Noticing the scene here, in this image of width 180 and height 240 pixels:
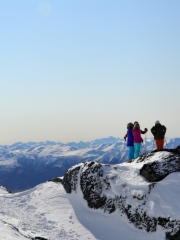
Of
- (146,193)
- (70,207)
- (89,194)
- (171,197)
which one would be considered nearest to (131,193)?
(146,193)

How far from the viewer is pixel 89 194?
18422 millimetres

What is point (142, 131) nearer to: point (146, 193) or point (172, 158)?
point (172, 158)

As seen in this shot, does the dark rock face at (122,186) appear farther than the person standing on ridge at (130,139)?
No

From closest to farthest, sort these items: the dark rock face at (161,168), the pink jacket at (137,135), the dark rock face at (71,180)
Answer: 1. the dark rock face at (161,168)
2. the dark rock face at (71,180)
3. the pink jacket at (137,135)

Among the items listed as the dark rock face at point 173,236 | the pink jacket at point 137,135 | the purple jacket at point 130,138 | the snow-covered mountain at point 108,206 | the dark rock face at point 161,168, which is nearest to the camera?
the dark rock face at point 173,236

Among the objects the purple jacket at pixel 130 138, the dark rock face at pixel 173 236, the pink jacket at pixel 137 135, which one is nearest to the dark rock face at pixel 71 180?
the purple jacket at pixel 130 138

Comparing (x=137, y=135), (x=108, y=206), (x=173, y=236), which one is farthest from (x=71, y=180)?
(x=173, y=236)

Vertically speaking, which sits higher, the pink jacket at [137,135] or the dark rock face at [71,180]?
the pink jacket at [137,135]

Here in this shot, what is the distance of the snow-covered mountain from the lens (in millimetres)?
14273

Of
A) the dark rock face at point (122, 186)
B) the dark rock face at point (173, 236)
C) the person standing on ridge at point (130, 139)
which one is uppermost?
the person standing on ridge at point (130, 139)

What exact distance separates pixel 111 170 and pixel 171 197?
200 inches

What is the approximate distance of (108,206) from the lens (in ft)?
55.0

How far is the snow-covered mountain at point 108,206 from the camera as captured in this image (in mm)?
14273

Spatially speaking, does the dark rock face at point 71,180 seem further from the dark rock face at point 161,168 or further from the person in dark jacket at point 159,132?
the person in dark jacket at point 159,132
